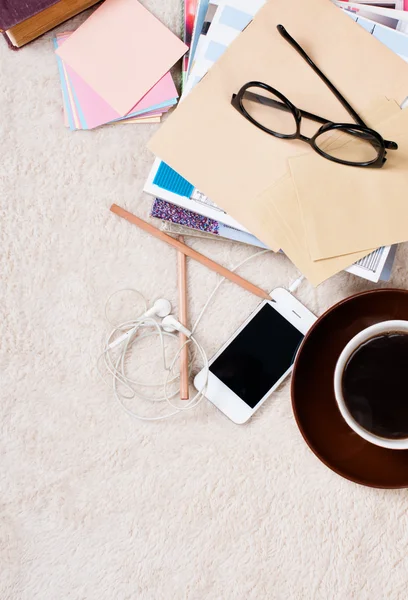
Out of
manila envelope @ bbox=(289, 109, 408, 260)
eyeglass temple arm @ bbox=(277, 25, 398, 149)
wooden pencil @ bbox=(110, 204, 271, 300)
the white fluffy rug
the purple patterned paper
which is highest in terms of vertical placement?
eyeglass temple arm @ bbox=(277, 25, 398, 149)

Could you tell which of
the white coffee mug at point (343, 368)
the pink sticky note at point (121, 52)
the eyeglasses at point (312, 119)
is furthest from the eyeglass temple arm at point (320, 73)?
the white coffee mug at point (343, 368)

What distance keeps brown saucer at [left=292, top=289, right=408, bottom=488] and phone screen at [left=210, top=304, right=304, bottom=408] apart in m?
0.08

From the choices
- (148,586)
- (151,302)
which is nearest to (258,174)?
(151,302)

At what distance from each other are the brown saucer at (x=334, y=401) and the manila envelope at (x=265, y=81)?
0.12 meters

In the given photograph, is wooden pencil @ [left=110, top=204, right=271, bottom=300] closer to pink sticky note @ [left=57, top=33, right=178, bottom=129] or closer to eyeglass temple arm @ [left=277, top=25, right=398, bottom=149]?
pink sticky note @ [left=57, top=33, right=178, bottom=129]

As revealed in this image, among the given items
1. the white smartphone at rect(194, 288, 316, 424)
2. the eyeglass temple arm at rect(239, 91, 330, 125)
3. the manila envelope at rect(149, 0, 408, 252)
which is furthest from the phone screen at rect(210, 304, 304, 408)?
the eyeglass temple arm at rect(239, 91, 330, 125)

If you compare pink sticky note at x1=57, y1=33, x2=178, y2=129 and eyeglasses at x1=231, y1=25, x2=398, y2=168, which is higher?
eyeglasses at x1=231, y1=25, x2=398, y2=168

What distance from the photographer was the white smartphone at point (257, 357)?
0.67 m

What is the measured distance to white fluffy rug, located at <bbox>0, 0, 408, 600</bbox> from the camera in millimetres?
679

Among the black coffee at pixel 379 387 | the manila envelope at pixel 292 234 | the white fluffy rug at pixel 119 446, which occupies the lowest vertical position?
the white fluffy rug at pixel 119 446

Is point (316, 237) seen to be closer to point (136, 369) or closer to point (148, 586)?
point (136, 369)

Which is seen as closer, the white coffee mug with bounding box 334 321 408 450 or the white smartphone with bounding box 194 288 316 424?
the white coffee mug with bounding box 334 321 408 450

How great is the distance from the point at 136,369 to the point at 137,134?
28 cm

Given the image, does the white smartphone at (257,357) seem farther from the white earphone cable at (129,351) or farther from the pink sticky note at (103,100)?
the pink sticky note at (103,100)
